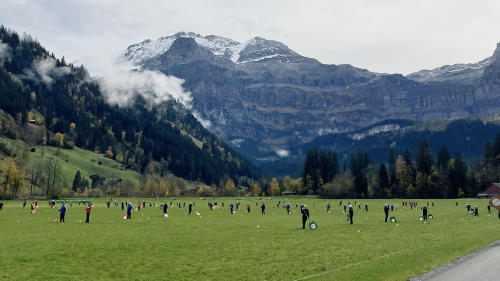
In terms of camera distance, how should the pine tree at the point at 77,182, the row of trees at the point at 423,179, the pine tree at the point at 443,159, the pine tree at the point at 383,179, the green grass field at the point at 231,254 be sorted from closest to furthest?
1. the green grass field at the point at 231,254
2. the row of trees at the point at 423,179
3. the pine tree at the point at 443,159
4. the pine tree at the point at 383,179
5. the pine tree at the point at 77,182

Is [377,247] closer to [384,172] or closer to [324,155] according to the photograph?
[384,172]

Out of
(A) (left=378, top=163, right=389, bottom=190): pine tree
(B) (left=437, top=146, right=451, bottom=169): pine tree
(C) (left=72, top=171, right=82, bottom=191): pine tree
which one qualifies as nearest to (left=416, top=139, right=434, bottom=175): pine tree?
(B) (left=437, top=146, right=451, bottom=169): pine tree

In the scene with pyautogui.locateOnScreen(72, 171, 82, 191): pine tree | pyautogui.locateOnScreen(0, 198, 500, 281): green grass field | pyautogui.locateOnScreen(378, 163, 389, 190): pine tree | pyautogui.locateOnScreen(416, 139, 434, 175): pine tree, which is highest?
pyautogui.locateOnScreen(416, 139, 434, 175): pine tree

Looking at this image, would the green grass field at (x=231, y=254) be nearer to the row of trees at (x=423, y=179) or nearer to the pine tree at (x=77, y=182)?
the row of trees at (x=423, y=179)

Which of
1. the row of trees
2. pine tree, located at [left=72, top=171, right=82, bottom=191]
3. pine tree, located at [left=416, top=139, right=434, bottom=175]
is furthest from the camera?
pine tree, located at [left=72, top=171, right=82, bottom=191]

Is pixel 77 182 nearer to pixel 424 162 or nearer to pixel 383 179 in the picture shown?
pixel 383 179

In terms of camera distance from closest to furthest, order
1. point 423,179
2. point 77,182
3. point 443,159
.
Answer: point 423,179
point 443,159
point 77,182

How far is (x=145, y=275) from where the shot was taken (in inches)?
717

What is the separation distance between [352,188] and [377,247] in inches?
5452

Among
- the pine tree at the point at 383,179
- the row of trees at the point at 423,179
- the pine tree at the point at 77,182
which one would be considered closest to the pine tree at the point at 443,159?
the row of trees at the point at 423,179

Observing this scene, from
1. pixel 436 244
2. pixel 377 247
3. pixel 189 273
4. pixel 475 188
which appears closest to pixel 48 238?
pixel 189 273

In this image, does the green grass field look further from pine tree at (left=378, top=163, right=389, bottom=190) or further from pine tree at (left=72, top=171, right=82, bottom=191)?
pine tree at (left=72, top=171, right=82, bottom=191)

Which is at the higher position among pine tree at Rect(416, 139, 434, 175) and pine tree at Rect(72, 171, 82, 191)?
pine tree at Rect(416, 139, 434, 175)

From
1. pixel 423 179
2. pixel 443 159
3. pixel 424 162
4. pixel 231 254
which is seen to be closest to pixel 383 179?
pixel 423 179
